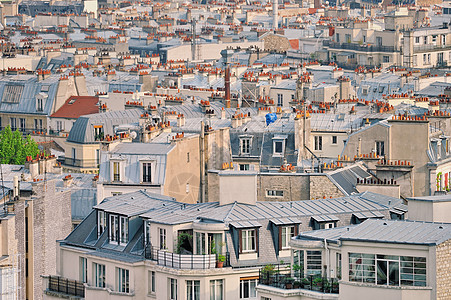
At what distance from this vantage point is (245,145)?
223 ft

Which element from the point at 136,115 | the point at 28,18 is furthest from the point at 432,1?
the point at 136,115

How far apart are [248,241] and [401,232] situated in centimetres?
681

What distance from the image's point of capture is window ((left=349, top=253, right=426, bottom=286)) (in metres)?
39.0

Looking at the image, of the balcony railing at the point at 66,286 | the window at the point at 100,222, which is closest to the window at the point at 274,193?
the window at the point at 100,222

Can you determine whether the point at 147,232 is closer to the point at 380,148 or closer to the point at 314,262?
the point at 314,262

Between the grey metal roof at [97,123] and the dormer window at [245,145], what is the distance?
1262 cm

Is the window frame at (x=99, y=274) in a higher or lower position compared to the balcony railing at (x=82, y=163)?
higher

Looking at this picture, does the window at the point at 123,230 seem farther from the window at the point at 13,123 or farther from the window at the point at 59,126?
the window at the point at 13,123

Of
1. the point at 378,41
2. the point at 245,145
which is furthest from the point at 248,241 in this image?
the point at 378,41

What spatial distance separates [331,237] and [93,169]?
117 feet

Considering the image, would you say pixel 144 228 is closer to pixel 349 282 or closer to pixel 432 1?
pixel 349 282

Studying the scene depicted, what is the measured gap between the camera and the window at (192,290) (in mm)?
45594

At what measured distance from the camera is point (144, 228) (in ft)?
157

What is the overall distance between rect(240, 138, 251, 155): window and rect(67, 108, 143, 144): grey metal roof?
497 inches
